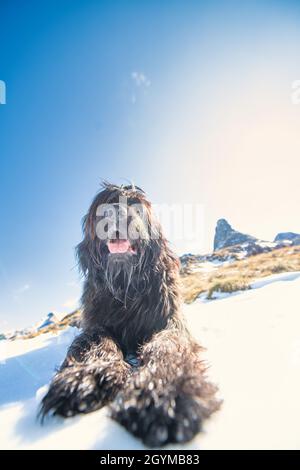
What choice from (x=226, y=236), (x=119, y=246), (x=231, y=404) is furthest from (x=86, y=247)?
(x=226, y=236)

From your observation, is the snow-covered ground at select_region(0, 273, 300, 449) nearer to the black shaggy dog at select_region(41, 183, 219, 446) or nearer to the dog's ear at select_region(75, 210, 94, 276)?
the black shaggy dog at select_region(41, 183, 219, 446)

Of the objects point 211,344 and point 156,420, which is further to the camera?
point 211,344

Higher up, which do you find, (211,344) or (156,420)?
(156,420)

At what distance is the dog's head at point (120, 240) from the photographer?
2.77 metres

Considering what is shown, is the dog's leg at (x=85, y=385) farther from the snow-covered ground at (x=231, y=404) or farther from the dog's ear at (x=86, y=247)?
the dog's ear at (x=86, y=247)

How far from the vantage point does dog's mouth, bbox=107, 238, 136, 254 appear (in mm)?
2775

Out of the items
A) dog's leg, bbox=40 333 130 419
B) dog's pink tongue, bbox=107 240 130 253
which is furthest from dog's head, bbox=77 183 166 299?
dog's leg, bbox=40 333 130 419

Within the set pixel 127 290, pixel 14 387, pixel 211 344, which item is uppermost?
pixel 127 290

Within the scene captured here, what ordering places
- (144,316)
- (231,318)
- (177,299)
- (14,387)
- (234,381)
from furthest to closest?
(231,318), (177,299), (144,316), (14,387), (234,381)

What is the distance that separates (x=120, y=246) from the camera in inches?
109

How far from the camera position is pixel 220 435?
Result: 3.74 feet
